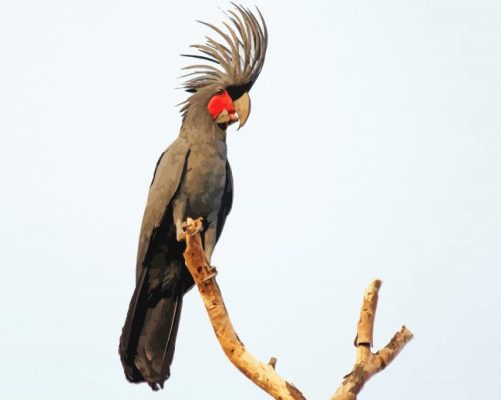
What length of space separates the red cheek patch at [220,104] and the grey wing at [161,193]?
1.26 ft

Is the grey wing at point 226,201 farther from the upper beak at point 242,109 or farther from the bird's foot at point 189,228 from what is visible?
the bird's foot at point 189,228

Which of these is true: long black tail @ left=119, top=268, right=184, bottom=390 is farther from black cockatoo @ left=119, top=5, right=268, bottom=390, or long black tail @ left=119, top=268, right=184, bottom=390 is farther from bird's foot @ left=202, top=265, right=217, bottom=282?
bird's foot @ left=202, top=265, right=217, bottom=282

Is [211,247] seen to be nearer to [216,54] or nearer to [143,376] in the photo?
[143,376]

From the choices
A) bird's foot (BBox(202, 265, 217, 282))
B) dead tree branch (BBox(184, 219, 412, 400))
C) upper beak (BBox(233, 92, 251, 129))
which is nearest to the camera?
dead tree branch (BBox(184, 219, 412, 400))

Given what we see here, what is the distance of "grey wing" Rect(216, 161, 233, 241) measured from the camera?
8.12 metres

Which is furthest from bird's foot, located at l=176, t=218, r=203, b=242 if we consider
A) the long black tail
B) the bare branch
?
the long black tail

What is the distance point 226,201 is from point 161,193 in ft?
2.22

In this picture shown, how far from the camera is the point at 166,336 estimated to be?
770cm

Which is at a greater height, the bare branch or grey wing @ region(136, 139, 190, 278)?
grey wing @ region(136, 139, 190, 278)

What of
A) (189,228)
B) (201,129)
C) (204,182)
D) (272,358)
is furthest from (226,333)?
(201,129)

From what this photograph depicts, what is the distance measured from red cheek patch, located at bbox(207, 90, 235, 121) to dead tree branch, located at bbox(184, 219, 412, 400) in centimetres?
138

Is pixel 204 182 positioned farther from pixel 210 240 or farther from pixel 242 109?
pixel 242 109

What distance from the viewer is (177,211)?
772 cm

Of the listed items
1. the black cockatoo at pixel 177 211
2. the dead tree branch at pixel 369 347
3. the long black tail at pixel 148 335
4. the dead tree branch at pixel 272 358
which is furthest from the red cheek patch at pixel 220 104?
the dead tree branch at pixel 369 347
